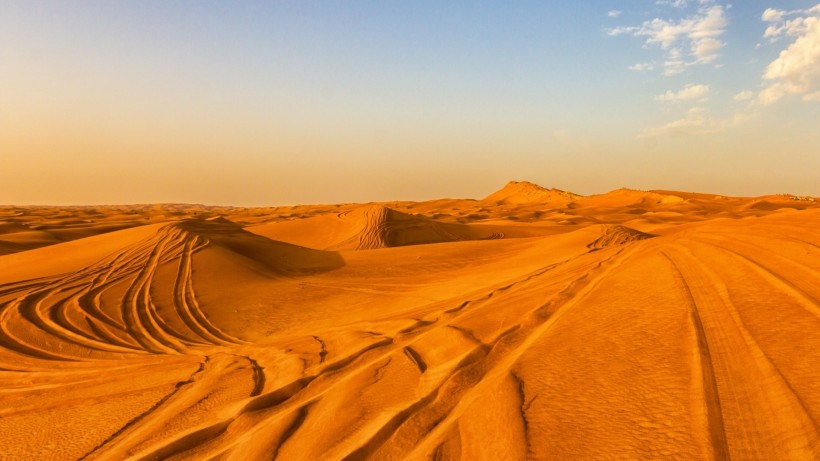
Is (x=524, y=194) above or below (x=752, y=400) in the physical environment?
above

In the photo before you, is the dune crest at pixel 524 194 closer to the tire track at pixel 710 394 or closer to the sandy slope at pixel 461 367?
the sandy slope at pixel 461 367

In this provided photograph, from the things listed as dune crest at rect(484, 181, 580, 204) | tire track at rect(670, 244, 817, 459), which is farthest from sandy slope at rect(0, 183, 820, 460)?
dune crest at rect(484, 181, 580, 204)

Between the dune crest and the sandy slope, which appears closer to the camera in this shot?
the sandy slope

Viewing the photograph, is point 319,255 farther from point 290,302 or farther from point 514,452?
point 514,452

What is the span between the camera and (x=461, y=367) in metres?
4.41

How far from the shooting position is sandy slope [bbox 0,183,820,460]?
10.3ft

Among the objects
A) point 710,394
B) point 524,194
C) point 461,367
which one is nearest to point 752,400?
point 710,394

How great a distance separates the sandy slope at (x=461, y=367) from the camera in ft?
10.3

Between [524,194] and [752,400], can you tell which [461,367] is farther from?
[524,194]

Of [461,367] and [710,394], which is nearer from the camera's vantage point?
[710,394]

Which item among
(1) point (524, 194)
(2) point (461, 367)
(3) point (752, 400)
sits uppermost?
(1) point (524, 194)

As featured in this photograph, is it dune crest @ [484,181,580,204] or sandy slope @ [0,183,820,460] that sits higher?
dune crest @ [484,181,580,204]

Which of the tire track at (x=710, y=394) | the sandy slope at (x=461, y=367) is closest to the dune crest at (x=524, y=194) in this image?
the sandy slope at (x=461, y=367)

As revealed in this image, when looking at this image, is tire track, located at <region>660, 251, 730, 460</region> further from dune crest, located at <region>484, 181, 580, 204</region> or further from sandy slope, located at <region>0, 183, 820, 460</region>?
dune crest, located at <region>484, 181, 580, 204</region>
